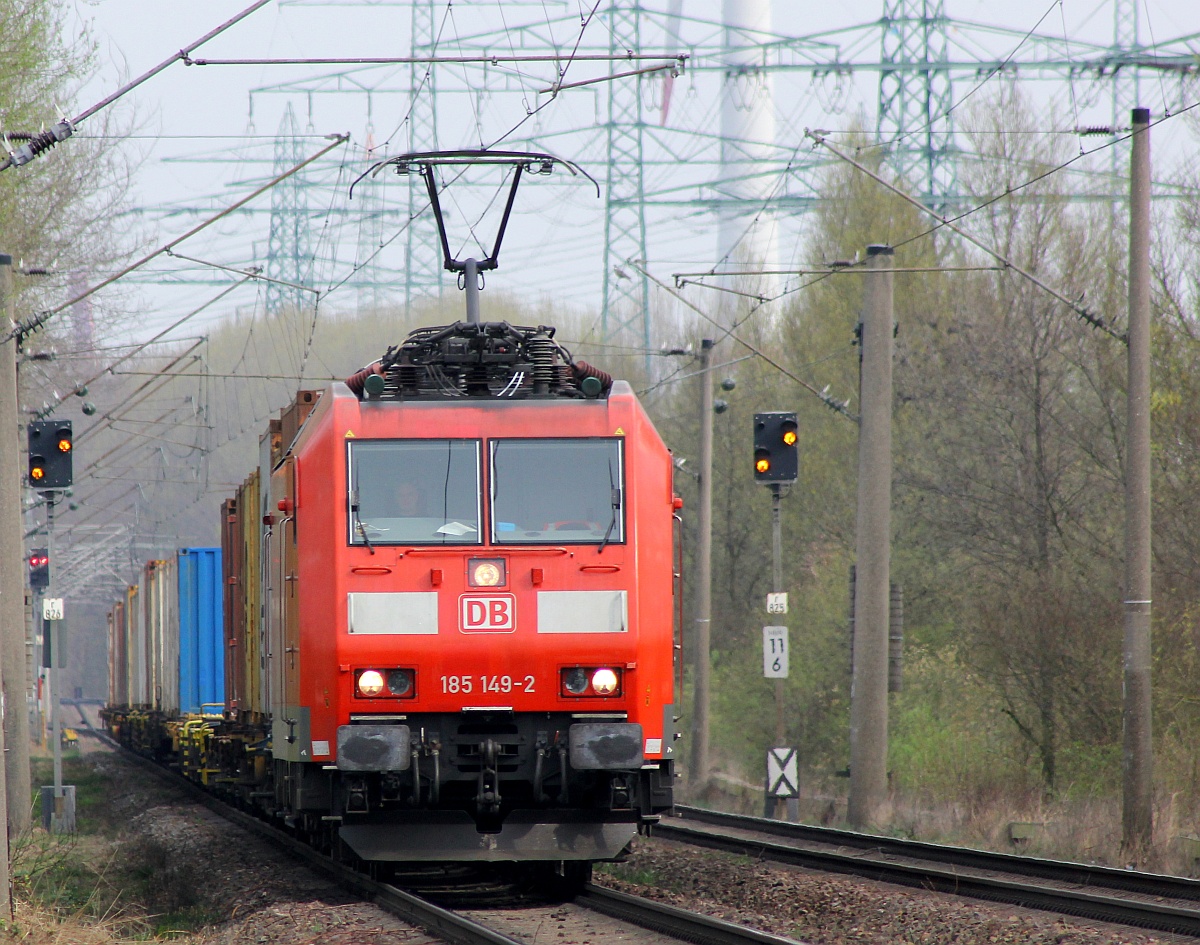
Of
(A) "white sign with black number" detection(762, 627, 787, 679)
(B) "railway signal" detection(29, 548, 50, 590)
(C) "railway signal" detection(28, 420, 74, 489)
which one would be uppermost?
(C) "railway signal" detection(28, 420, 74, 489)

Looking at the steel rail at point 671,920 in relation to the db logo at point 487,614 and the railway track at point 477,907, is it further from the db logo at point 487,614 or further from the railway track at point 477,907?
the db logo at point 487,614

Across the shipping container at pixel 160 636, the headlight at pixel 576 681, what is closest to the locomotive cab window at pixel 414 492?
the headlight at pixel 576 681

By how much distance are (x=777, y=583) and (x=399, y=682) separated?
12447 millimetres

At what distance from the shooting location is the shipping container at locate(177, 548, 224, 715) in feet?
81.0

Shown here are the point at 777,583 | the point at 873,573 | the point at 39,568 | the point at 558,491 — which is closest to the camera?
the point at 558,491

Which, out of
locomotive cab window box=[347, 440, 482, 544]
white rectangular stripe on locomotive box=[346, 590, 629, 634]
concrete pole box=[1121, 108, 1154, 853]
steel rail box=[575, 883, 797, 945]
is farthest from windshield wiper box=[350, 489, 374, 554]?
concrete pole box=[1121, 108, 1154, 853]

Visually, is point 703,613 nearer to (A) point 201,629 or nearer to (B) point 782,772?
(B) point 782,772

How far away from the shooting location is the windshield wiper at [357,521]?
10867 millimetres

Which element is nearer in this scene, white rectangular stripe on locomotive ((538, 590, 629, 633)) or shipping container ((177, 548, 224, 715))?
white rectangular stripe on locomotive ((538, 590, 629, 633))

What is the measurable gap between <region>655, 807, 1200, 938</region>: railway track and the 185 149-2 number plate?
381 centimetres

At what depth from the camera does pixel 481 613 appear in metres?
10.9

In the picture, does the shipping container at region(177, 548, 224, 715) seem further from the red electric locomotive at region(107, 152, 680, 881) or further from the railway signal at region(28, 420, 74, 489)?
the red electric locomotive at region(107, 152, 680, 881)

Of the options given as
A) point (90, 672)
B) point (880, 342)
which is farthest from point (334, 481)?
point (90, 672)

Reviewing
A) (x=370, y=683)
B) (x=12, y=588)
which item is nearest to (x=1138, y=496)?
(x=370, y=683)
